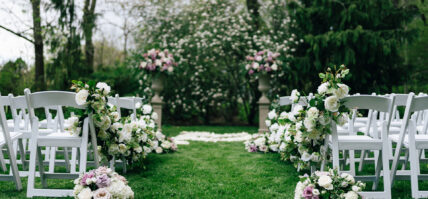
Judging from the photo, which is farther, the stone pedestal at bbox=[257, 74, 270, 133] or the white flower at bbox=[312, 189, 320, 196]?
the stone pedestal at bbox=[257, 74, 270, 133]

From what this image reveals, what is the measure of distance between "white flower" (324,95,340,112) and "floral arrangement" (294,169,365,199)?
21.2 inches

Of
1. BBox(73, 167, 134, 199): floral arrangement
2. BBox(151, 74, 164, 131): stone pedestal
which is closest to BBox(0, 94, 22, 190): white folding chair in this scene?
BBox(73, 167, 134, 199): floral arrangement

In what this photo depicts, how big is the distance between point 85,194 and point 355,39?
8.07 m

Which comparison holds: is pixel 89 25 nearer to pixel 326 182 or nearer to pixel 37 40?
pixel 37 40

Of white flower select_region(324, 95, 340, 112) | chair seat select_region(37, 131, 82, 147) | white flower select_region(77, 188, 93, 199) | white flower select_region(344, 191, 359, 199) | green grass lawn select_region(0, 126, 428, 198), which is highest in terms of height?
white flower select_region(324, 95, 340, 112)

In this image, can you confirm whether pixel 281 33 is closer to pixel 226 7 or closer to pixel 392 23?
pixel 226 7

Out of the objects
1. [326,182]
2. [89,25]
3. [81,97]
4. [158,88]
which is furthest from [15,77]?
[326,182]

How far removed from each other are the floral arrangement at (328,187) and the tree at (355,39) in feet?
23.5

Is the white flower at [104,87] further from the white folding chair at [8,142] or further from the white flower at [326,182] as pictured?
the white flower at [326,182]

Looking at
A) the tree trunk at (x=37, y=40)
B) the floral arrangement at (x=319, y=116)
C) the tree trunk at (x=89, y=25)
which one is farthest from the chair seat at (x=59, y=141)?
the tree trunk at (x=89, y=25)

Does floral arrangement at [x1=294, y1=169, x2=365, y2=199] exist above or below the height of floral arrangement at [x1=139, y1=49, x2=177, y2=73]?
below

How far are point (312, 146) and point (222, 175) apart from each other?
1.30 m

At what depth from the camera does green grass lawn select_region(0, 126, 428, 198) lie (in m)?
3.77

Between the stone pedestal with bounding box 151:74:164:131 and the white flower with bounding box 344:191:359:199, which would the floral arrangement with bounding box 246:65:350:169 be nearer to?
the white flower with bounding box 344:191:359:199
